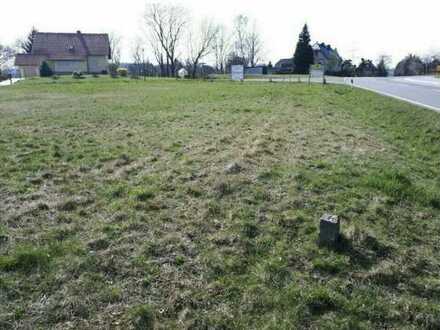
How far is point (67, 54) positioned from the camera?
188 ft

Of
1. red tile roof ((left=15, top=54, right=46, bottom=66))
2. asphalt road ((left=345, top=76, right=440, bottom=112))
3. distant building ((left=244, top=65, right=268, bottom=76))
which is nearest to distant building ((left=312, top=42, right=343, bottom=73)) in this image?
distant building ((left=244, top=65, right=268, bottom=76))

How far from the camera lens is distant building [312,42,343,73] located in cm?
7331

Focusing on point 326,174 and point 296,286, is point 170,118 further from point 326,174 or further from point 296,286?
point 296,286

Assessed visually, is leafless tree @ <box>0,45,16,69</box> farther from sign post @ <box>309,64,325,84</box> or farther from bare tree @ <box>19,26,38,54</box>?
sign post @ <box>309,64,325,84</box>

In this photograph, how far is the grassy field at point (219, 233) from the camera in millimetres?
2906

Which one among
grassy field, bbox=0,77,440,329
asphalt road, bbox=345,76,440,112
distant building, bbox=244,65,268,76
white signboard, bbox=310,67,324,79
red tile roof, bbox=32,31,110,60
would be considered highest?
red tile roof, bbox=32,31,110,60

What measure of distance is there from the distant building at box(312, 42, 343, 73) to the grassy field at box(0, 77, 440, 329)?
6761 centimetres

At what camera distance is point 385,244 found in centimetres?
386

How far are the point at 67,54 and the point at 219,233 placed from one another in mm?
61555

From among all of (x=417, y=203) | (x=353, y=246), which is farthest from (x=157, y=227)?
(x=417, y=203)

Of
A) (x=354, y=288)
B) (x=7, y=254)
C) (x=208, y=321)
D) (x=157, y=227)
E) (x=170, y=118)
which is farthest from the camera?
(x=170, y=118)

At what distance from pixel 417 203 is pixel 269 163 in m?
2.52

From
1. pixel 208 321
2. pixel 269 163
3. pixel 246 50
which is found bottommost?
pixel 208 321

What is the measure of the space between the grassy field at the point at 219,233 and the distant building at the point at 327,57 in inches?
2662
